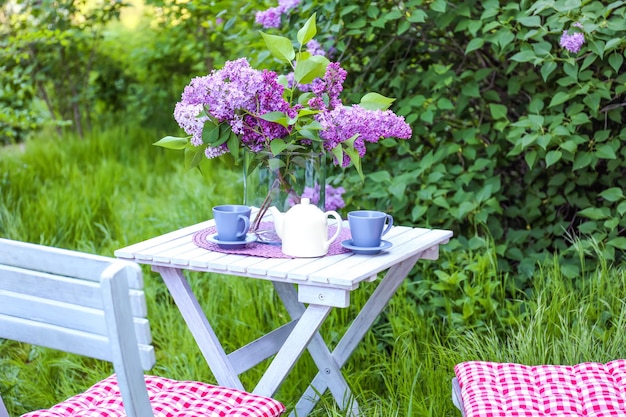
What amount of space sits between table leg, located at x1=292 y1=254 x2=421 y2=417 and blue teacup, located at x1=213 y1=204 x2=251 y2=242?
516mm

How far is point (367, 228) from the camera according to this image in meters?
2.14

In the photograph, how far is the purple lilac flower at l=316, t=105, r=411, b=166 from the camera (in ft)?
6.93

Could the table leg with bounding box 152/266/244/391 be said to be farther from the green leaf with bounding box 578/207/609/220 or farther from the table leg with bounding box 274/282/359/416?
the green leaf with bounding box 578/207/609/220

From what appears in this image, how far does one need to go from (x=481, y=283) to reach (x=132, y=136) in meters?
3.66

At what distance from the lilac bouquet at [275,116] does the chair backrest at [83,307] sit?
2.28 feet

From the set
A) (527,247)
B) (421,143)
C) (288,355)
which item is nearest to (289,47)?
(288,355)

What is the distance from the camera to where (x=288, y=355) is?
2.12 m

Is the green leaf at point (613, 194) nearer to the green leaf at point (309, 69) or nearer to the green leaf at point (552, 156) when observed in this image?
the green leaf at point (552, 156)

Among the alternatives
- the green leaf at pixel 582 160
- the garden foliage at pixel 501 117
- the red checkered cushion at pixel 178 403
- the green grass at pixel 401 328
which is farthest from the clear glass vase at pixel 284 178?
the green leaf at pixel 582 160

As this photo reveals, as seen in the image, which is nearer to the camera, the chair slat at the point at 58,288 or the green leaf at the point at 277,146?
the chair slat at the point at 58,288

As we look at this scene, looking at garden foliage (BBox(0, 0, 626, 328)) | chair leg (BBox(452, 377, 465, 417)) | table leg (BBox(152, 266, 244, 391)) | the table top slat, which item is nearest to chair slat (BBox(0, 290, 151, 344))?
the table top slat

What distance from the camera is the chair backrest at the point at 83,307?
4.60 feet

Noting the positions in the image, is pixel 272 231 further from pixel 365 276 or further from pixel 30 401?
pixel 30 401

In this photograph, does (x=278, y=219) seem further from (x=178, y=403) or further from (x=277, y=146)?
(x=178, y=403)
